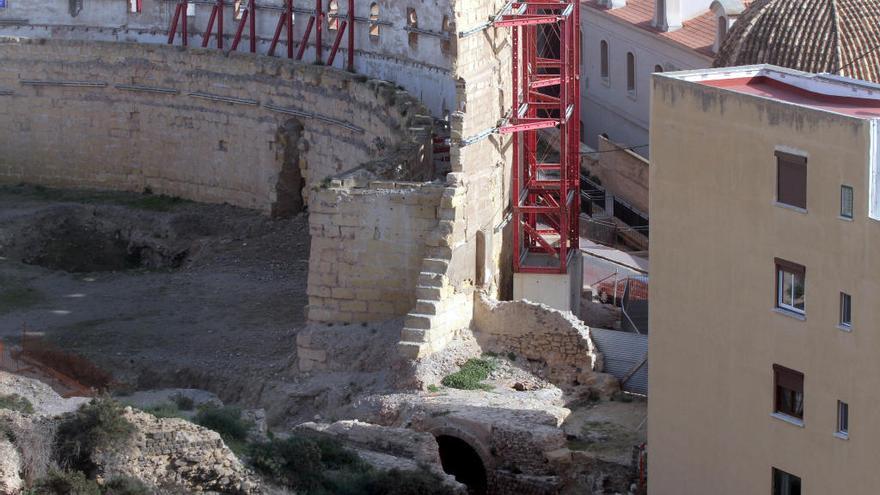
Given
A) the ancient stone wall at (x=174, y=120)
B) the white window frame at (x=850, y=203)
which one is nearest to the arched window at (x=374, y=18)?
the ancient stone wall at (x=174, y=120)

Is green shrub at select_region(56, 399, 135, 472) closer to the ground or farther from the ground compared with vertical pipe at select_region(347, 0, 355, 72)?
closer to the ground

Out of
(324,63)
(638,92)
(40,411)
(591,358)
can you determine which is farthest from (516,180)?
(638,92)

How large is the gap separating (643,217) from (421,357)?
46.1 feet

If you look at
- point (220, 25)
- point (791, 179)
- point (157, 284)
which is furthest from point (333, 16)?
point (791, 179)

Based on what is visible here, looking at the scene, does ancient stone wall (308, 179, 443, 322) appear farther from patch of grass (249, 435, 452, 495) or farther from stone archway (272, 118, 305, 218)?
stone archway (272, 118, 305, 218)

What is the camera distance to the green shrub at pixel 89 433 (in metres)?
27.4

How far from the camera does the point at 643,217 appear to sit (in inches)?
1873

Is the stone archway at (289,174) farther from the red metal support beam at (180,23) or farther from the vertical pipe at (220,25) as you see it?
the red metal support beam at (180,23)

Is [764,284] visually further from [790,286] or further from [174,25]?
[174,25]

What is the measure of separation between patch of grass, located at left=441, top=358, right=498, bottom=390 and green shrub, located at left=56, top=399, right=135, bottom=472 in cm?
791

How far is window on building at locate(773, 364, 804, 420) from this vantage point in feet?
93.4

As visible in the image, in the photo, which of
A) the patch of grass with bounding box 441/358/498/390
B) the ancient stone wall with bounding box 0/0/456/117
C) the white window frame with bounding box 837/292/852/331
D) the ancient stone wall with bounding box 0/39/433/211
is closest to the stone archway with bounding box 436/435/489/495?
the patch of grass with bounding box 441/358/498/390

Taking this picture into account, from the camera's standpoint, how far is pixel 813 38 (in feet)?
125

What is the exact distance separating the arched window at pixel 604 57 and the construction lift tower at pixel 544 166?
15.0 meters
